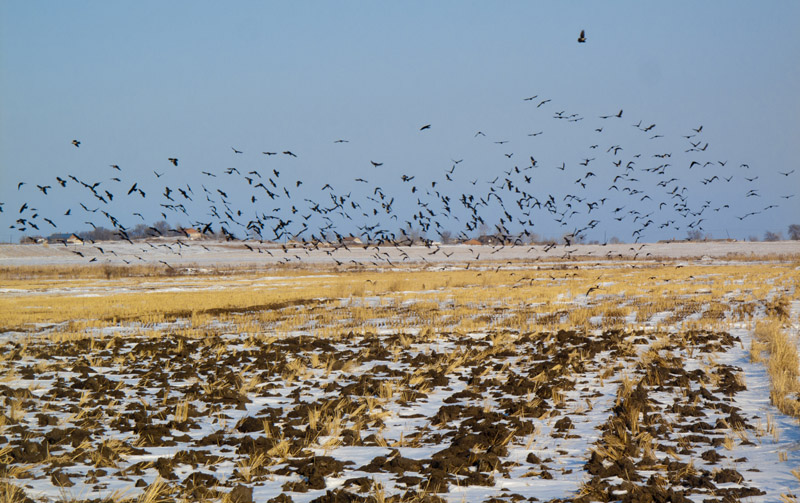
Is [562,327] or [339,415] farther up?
[339,415]

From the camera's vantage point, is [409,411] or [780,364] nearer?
[409,411]

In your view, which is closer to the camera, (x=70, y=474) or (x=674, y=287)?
(x=70, y=474)

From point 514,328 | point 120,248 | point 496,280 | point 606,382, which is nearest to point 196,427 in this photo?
Answer: point 606,382

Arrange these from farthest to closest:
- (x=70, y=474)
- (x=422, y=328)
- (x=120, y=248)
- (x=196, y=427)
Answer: (x=120, y=248) < (x=422, y=328) < (x=196, y=427) < (x=70, y=474)

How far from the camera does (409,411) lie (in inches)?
411

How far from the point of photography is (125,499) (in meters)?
6.50

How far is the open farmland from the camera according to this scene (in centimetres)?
711

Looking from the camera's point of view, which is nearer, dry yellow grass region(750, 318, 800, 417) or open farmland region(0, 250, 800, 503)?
open farmland region(0, 250, 800, 503)

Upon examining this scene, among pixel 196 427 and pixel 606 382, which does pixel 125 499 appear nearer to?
pixel 196 427

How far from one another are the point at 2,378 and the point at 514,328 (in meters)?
13.9

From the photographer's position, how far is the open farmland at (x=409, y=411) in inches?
280

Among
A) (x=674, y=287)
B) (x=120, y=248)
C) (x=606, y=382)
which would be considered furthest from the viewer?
(x=120, y=248)

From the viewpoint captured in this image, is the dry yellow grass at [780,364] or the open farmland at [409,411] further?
the dry yellow grass at [780,364]

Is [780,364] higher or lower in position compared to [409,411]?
lower
